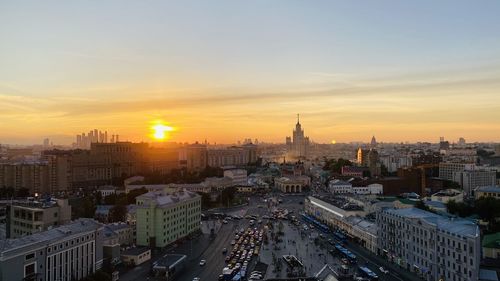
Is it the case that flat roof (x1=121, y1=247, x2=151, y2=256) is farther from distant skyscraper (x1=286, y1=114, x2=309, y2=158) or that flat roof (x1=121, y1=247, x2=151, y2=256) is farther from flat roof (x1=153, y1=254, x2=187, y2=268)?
distant skyscraper (x1=286, y1=114, x2=309, y2=158)

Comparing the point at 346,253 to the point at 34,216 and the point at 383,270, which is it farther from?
the point at 34,216

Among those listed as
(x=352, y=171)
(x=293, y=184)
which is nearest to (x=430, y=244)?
(x=293, y=184)

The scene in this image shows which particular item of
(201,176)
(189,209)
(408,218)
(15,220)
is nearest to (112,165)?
(201,176)

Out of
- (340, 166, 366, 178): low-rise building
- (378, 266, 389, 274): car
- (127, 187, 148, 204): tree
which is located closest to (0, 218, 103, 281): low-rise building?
(378, 266, 389, 274): car

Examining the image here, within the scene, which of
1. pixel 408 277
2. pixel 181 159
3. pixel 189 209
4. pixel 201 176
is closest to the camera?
pixel 408 277

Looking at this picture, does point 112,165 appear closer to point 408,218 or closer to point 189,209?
point 189,209

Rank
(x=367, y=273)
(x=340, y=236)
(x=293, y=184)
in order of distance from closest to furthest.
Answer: (x=367, y=273), (x=340, y=236), (x=293, y=184)

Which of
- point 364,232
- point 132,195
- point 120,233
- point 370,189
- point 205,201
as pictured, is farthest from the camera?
point 370,189
